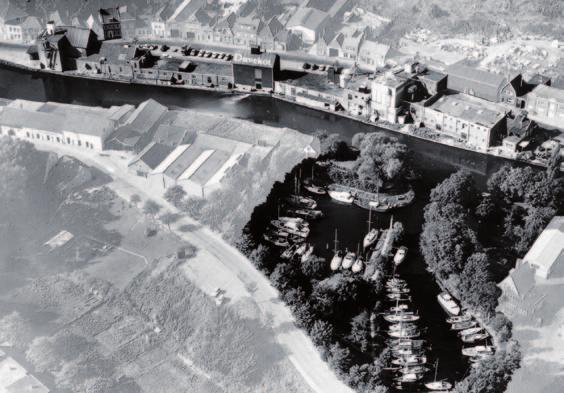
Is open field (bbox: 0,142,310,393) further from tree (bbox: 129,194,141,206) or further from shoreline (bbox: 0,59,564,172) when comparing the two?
shoreline (bbox: 0,59,564,172)

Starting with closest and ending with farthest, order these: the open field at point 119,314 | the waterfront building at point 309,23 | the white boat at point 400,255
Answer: the open field at point 119,314 < the white boat at point 400,255 < the waterfront building at point 309,23

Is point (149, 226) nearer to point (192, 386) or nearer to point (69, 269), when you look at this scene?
point (69, 269)

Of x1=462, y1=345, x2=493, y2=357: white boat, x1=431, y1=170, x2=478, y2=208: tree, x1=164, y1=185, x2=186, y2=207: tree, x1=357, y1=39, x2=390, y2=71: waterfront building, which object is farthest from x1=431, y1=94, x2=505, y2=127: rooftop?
x1=462, y1=345, x2=493, y2=357: white boat

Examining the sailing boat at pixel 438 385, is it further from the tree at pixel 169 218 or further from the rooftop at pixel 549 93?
the rooftop at pixel 549 93

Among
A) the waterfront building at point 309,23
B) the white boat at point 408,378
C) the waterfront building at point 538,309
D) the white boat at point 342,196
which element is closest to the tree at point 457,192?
the waterfront building at point 538,309

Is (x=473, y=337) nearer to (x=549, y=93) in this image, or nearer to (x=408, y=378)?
(x=408, y=378)
